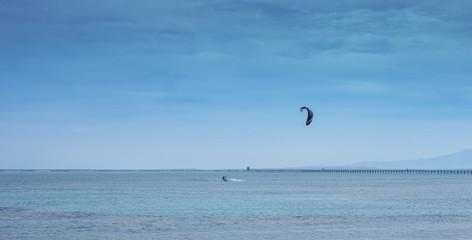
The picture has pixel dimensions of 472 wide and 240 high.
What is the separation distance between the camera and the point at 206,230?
2995 centimetres

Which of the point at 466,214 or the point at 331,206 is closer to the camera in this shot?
the point at 466,214

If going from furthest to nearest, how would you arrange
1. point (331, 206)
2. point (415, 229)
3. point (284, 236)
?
point (331, 206) < point (415, 229) < point (284, 236)

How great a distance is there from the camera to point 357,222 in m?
33.6

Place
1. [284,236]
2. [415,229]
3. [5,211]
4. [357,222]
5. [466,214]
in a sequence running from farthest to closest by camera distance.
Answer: [5,211]
[466,214]
[357,222]
[415,229]
[284,236]

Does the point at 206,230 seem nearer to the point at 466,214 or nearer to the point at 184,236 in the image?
the point at 184,236

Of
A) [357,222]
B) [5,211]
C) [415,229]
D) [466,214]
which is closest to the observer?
[415,229]

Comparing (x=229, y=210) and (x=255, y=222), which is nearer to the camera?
(x=255, y=222)

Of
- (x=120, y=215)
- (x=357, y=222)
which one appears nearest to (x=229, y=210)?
(x=120, y=215)

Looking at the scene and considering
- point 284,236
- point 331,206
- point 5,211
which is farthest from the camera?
point 331,206

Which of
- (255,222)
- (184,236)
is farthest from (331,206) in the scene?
(184,236)

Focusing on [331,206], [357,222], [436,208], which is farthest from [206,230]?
[436,208]

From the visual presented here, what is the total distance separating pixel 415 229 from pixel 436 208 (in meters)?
15.5

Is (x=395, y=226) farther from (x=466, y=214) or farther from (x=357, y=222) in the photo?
(x=466, y=214)

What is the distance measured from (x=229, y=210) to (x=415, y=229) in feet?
53.4
